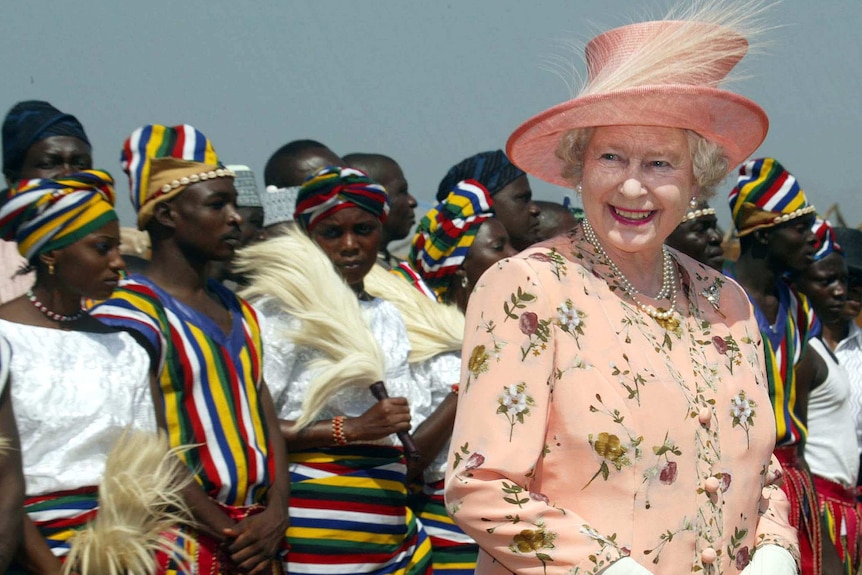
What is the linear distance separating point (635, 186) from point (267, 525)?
76.0 inches

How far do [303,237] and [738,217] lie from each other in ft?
8.26

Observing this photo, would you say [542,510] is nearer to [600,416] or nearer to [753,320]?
[600,416]

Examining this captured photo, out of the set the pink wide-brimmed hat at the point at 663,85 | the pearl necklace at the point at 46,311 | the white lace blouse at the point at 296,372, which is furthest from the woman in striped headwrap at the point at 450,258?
the pink wide-brimmed hat at the point at 663,85

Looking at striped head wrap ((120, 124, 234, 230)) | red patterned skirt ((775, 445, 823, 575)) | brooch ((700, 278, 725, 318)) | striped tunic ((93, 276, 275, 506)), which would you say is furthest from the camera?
red patterned skirt ((775, 445, 823, 575))

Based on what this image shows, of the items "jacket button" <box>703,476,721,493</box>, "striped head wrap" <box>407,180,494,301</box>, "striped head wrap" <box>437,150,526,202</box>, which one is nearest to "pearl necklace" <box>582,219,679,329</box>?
"jacket button" <box>703,476,721,493</box>

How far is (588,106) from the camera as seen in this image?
252 cm

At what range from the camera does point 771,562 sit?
250cm

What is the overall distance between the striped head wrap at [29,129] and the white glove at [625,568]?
361 centimetres

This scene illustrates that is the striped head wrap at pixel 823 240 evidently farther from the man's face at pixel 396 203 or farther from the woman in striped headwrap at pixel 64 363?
the woman in striped headwrap at pixel 64 363

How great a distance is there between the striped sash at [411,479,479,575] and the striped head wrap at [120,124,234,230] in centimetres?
160

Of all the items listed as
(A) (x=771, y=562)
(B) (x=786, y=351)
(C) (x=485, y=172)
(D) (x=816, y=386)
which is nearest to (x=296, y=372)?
(A) (x=771, y=562)

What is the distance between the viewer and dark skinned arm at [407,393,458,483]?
436 cm

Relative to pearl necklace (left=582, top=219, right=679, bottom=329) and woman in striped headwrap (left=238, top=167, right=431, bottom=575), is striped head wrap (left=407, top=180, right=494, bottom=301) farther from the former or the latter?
pearl necklace (left=582, top=219, right=679, bottom=329)

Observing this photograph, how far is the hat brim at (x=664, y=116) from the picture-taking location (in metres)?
2.48
